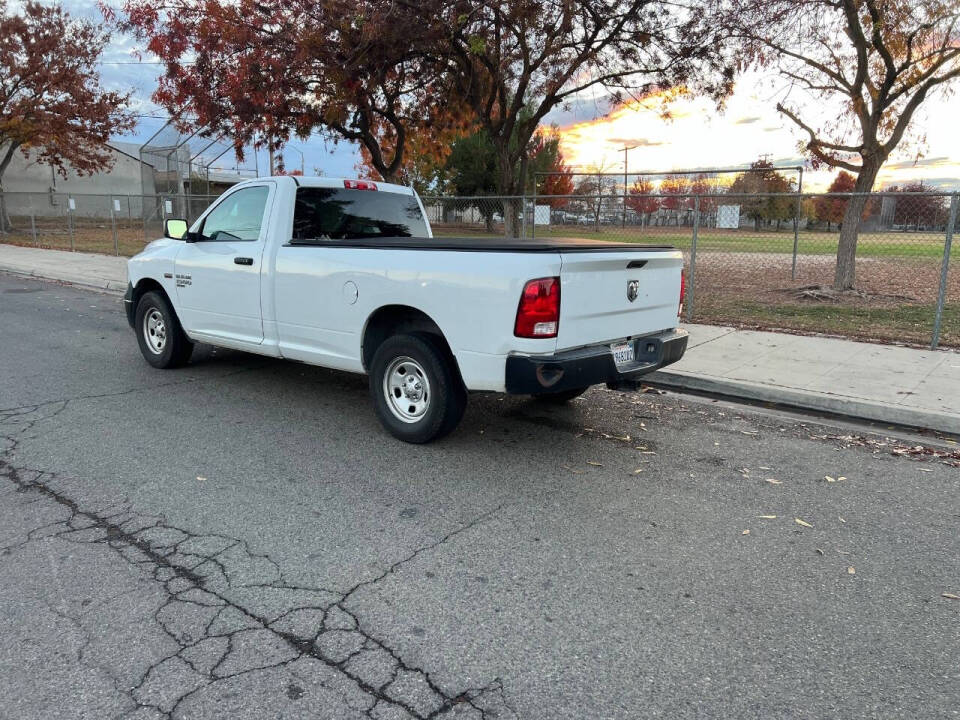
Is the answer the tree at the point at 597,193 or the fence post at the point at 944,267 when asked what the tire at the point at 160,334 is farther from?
the fence post at the point at 944,267

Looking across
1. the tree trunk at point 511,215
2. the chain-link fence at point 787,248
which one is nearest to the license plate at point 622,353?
the chain-link fence at point 787,248

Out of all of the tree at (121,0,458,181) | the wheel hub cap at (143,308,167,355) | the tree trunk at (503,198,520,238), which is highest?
the tree at (121,0,458,181)

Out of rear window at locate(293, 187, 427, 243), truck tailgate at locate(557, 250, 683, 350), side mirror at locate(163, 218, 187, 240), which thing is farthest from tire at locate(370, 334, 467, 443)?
side mirror at locate(163, 218, 187, 240)

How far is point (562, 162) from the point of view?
47.4 meters

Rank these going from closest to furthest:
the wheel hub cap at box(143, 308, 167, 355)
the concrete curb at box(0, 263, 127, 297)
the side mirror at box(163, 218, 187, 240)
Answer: the side mirror at box(163, 218, 187, 240)
the wheel hub cap at box(143, 308, 167, 355)
the concrete curb at box(0, 263, 127, 297)

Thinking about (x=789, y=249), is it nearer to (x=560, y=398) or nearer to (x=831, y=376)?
(x=831, y=376)

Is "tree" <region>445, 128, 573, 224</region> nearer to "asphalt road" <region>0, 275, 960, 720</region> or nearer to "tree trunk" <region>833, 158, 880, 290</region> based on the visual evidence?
"tree trunk" <region>833, 158, 880, 290</region>

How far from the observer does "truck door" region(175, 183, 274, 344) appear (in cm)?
603

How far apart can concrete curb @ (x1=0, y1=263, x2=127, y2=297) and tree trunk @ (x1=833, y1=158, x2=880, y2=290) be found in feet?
41.8

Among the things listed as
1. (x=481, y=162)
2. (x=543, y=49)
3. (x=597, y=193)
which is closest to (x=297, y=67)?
(x=543, y=49)

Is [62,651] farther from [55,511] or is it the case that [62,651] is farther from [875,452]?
[875,452]

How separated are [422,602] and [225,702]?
2.97 feet

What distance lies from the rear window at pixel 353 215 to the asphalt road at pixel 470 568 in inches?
62.2

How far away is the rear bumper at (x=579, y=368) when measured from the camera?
171 inches
